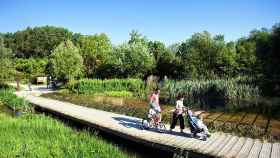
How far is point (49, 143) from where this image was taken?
935 cm

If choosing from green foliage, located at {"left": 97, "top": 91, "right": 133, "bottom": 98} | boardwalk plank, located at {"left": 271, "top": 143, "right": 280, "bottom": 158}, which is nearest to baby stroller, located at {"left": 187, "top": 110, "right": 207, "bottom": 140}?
boardwalk plank, located at {"left": 271, "top": 143, "right": 280, "bottom": 158}

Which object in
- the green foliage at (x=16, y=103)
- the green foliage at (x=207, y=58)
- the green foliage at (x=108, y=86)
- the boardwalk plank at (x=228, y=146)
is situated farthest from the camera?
the green foliage at (x=207, y=58)

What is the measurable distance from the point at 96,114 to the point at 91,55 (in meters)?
20.6

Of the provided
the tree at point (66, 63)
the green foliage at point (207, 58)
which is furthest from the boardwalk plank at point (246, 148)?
the tree at point (66, 63)

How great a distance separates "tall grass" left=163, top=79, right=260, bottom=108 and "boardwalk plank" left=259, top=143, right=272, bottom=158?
726 centimetres

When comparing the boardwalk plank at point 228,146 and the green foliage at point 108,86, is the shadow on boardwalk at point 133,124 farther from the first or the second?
the green foliage at point 108,86

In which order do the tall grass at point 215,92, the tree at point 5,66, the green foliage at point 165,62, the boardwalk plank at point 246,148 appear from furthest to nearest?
the green foliage at point 165,62 → the tree at point 5,66 → the tall grass at point 215,92 → the boardwalk plank at point 246,148

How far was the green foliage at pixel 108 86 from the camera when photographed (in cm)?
2394

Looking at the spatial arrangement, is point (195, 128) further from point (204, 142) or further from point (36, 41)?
point (36, 41)

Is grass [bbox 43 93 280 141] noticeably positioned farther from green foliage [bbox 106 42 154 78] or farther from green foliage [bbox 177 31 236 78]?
green foliage [bbox 177 31 236 78]

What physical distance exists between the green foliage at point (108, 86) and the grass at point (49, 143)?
1228 centimetres

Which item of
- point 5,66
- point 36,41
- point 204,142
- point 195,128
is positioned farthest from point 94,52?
point 36,41

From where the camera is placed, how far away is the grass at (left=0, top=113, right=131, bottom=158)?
27.7 feet

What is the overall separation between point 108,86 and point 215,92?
28.0ft
